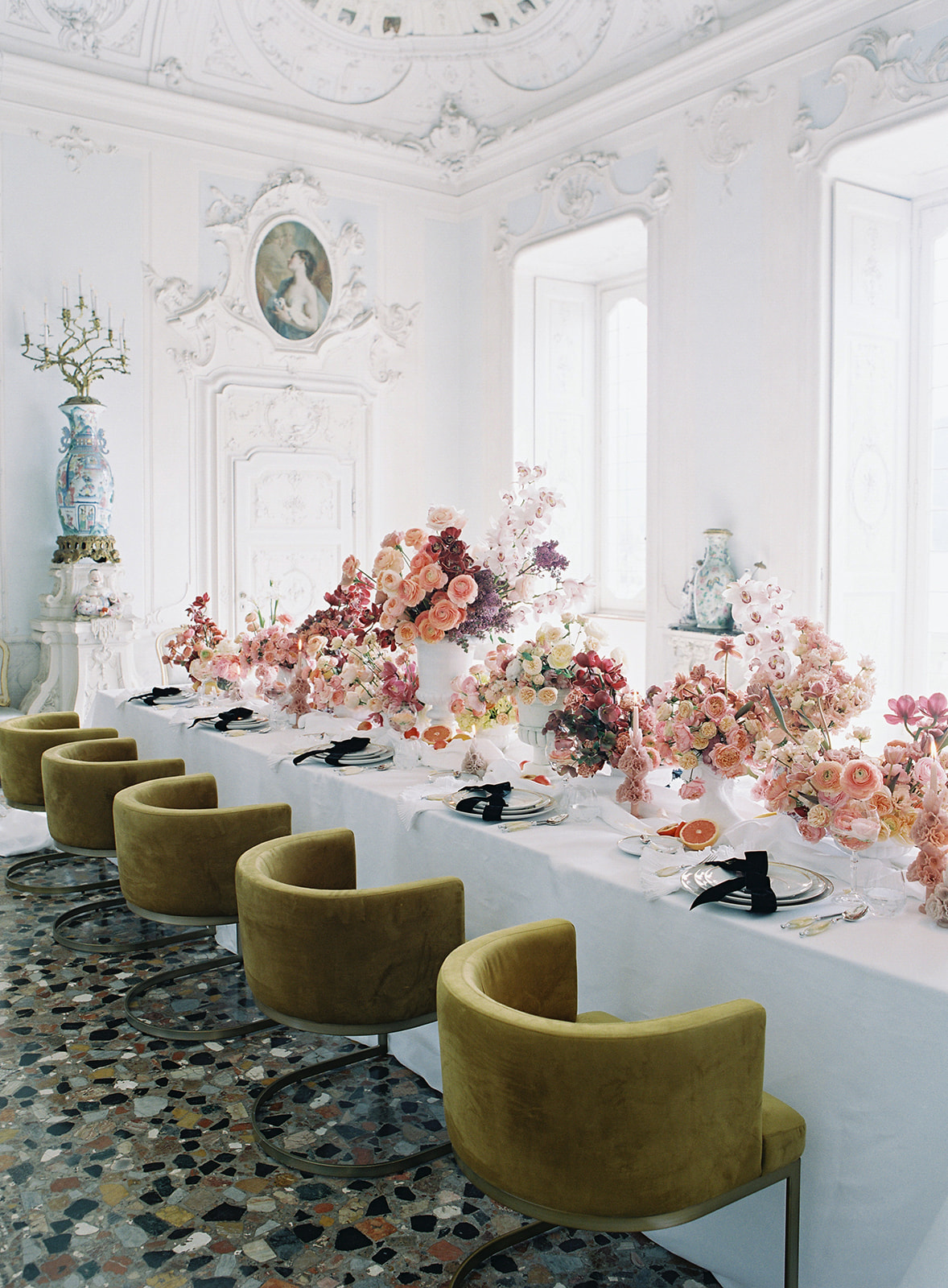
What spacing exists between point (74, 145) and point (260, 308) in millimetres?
1702

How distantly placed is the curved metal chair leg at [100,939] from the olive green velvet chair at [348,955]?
1.55m

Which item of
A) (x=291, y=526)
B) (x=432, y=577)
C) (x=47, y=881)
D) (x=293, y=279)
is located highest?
(x=293, y=279)

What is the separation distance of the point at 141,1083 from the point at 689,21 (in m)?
7.09

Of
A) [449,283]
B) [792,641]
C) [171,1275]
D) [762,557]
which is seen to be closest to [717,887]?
[792,641]

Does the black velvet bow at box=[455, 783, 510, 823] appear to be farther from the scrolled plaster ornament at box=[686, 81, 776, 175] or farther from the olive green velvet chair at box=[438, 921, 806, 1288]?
the scrolled plaster ornament at box=[686, 81, 776, 175]

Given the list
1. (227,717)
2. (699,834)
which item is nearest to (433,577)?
(699,834)

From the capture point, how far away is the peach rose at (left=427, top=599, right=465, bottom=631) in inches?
142

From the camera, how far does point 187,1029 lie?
11.4 feet

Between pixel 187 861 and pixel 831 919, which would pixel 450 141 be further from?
pixel 831 919

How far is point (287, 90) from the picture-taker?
8.45 meters

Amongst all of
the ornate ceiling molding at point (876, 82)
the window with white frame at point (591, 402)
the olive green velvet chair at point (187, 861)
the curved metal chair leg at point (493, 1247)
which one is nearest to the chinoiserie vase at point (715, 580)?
the window with white frame at point (591, 402)

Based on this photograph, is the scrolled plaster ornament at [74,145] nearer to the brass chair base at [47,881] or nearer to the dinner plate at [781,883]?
the brass chair base at [47,881]

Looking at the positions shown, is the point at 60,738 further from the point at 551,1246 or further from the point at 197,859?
the point at 551,1246

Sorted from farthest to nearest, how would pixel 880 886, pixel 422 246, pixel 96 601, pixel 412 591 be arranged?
pixel 422 246, pixel 96 601, pixel 412 591, pixel 880 886
